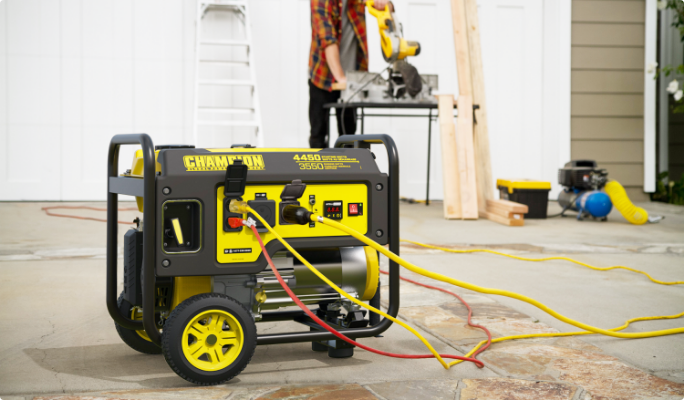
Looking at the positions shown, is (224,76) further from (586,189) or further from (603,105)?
(603,105)

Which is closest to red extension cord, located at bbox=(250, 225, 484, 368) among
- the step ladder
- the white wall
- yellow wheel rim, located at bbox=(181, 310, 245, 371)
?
yellow wheel rim, located at bbox=(181, 310, 245, 371)

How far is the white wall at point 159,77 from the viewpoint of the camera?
5.35 metres

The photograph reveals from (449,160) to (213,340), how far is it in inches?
137

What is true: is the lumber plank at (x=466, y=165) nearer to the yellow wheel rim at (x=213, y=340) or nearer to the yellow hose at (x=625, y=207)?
the yellow hose at (x=625, y=207)

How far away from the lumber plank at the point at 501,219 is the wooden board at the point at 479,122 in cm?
10

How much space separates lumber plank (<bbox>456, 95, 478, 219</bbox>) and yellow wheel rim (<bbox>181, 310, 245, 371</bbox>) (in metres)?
3.35

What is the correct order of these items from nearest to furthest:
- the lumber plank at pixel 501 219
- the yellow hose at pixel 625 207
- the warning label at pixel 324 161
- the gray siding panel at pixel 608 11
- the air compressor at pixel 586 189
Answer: the warning label at pixel 324 161 < the lumber plank at pixel 501 219 < the yellow hose at pixel 625 207 < the air compressor at pixel 586 189 < the gray siding panel at pixel 608 11

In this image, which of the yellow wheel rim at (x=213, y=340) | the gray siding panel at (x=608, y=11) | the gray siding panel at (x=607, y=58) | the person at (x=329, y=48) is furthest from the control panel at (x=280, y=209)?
the gray siding panel at (x=608, y=11)

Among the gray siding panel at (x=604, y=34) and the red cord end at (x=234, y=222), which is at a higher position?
the gray siding panel at (x=604, y=34)

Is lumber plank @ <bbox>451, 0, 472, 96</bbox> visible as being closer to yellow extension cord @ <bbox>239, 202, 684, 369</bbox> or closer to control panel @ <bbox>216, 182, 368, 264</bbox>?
yellow extension cord @ <bbox>239, 202, 684, 369</bbox>

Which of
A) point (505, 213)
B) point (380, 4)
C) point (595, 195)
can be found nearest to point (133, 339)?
point (505, 213)

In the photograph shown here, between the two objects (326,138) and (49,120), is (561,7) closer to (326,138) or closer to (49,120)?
(326,138)

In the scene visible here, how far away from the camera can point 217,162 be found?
138cm

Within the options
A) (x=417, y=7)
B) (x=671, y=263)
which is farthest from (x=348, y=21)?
(x=671, y=263)
